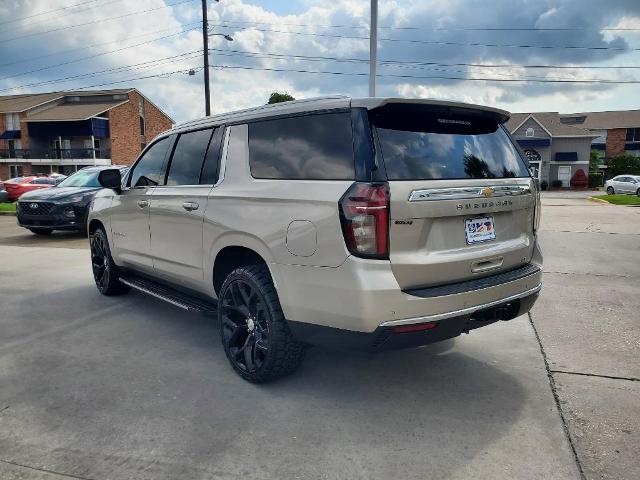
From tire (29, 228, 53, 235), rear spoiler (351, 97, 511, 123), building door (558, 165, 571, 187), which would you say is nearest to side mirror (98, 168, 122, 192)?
rear spoiler (351, 97, 511, 123)

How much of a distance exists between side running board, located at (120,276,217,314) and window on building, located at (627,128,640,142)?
228 ft

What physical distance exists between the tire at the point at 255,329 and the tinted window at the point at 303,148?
Answer: 28.0 inches

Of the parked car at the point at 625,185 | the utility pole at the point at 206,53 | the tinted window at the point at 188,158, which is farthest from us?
the parked car at the point at 625,185

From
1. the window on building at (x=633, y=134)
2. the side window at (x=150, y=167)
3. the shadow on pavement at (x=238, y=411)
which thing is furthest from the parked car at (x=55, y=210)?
the window on building at (x=633, y=134)

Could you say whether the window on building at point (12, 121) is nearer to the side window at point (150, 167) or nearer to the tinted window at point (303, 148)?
the side window at point (150, 167)

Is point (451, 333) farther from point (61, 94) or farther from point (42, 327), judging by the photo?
point (61, 94)

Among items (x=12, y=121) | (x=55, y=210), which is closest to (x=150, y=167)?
(x=55, y=210)

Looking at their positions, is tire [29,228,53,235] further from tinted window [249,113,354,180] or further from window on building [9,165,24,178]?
window on building [9,165,24,178]

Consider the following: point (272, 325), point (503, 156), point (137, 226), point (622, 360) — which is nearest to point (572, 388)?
point (622, 360)

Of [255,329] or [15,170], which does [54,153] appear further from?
[255,329]

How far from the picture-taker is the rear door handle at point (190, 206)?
405cm

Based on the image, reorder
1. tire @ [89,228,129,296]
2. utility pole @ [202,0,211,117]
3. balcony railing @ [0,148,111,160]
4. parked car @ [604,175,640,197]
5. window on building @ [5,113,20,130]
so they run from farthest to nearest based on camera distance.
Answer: window on building @ [5,113,20,130] < balcony railing @ [0,148,111,160] < parked car @ [604,175,640,197] < utility pole @ [202,0,211,117] < tire @ [89,228,129,296]

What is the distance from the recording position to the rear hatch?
2900 mm

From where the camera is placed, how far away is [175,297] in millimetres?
4375
